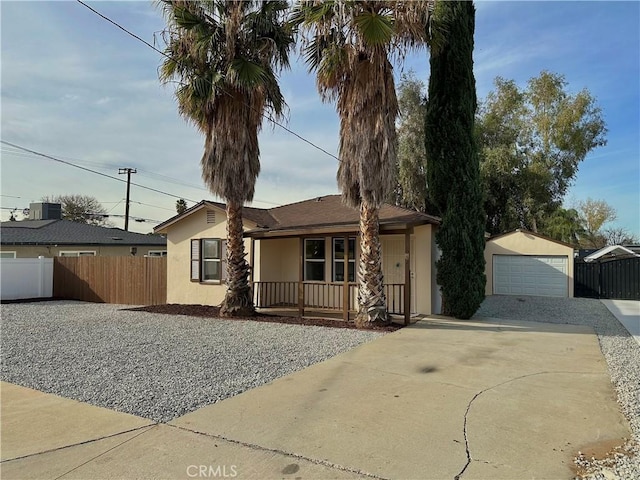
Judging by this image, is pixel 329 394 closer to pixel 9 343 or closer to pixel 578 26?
pixel 9 343

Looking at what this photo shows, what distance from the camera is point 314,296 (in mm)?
13172

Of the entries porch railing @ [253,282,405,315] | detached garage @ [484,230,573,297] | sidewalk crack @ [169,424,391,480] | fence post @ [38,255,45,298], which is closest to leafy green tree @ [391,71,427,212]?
detached garage @ [484,230,573,297]

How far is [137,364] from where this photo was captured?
645 cm

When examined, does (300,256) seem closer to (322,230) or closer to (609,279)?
(322,230)

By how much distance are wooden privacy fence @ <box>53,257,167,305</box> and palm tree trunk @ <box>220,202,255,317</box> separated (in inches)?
191

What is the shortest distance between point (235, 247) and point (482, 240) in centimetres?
667

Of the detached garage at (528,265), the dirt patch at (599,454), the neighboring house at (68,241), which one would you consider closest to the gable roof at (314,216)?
the dirt patch at (599,454)

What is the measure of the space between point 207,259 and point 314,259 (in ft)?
12.6

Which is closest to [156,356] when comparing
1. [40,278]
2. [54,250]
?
[40,278]

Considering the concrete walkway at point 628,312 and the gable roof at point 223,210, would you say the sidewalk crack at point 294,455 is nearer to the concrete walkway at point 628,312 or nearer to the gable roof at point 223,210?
the concrete walkway at point 628,312

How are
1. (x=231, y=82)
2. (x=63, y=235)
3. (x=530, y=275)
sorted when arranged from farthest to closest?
(x=63, y=235), (x=530, y=275), (x=231, y=82)

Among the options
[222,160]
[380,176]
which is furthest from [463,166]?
[222,160]

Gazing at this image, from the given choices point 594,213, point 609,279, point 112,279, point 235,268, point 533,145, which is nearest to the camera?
point 235,268

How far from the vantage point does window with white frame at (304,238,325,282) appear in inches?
506
